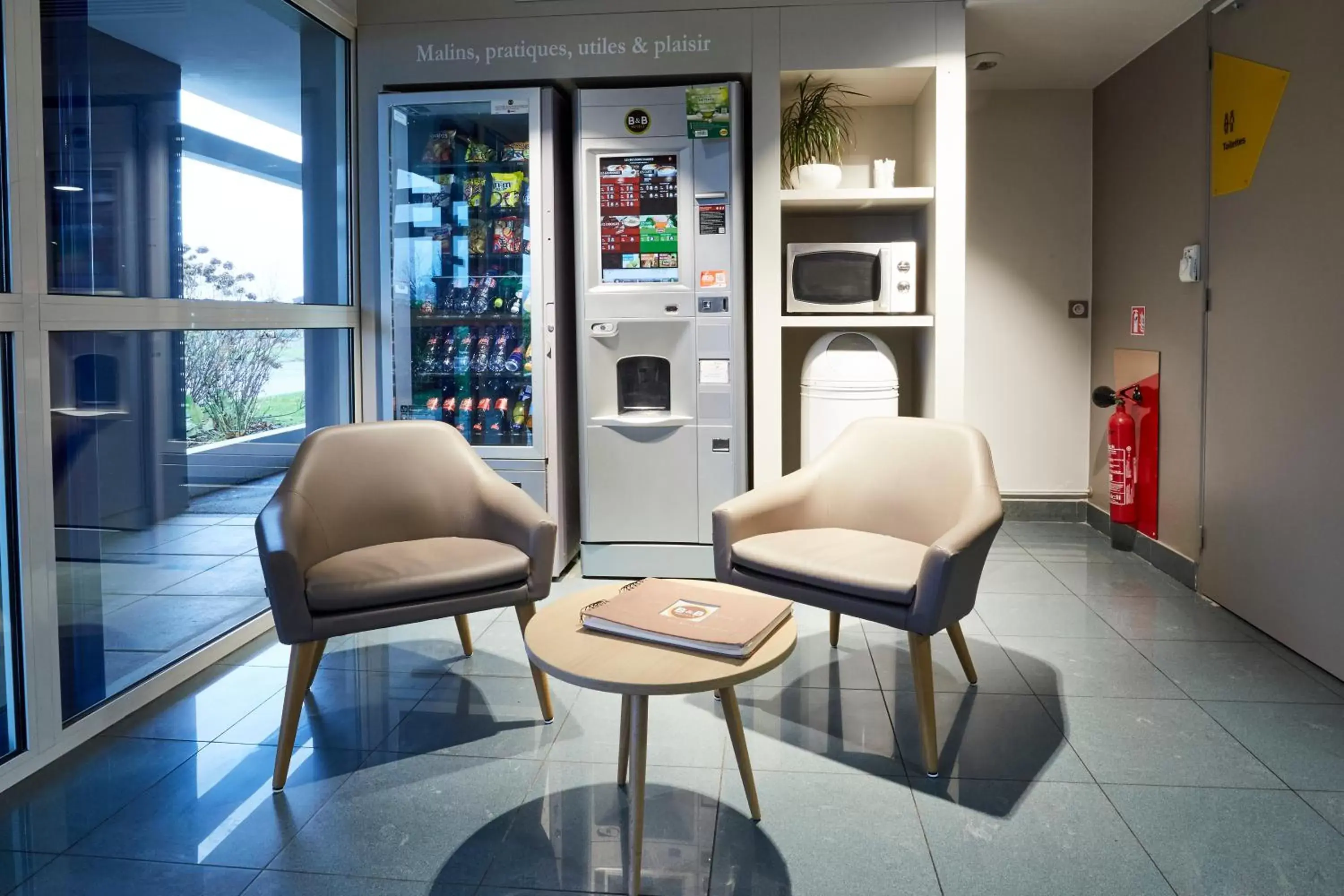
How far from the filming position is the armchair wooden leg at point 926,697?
2.48m

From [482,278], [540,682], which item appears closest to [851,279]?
[482,278]

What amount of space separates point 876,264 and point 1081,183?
69.0 inches

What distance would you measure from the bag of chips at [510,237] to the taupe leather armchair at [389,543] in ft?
3.79

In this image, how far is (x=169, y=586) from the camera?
10.4 feet

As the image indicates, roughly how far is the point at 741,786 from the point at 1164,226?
3.21 m

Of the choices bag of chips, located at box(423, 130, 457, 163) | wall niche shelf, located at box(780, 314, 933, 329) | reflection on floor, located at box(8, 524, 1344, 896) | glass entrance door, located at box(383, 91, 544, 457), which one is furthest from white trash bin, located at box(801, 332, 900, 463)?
bag of chips, located at box(423, 130, 457, 163)

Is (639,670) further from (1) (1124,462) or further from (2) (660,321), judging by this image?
(1) (1124,462)

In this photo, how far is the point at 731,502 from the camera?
2986 millimetres

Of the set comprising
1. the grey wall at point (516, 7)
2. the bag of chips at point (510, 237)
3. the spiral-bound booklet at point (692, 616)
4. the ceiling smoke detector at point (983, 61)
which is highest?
the grey wall at point (516, 7)

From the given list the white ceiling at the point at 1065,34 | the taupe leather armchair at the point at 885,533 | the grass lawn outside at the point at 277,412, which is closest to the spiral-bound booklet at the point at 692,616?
the taupe leather armchair at the point at 885,533

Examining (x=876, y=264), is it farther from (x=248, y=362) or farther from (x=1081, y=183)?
(x=248, y=362)

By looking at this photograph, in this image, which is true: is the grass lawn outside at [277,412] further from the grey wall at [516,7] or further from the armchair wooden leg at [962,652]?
the armchair wooden leg at [962,652]

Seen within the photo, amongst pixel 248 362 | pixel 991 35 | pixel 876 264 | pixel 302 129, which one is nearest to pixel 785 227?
pixel 876 264

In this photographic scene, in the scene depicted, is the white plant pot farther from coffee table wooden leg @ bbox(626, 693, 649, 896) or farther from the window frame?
coffee table wooden leg @ bbox(626, 693, 649, 896)
